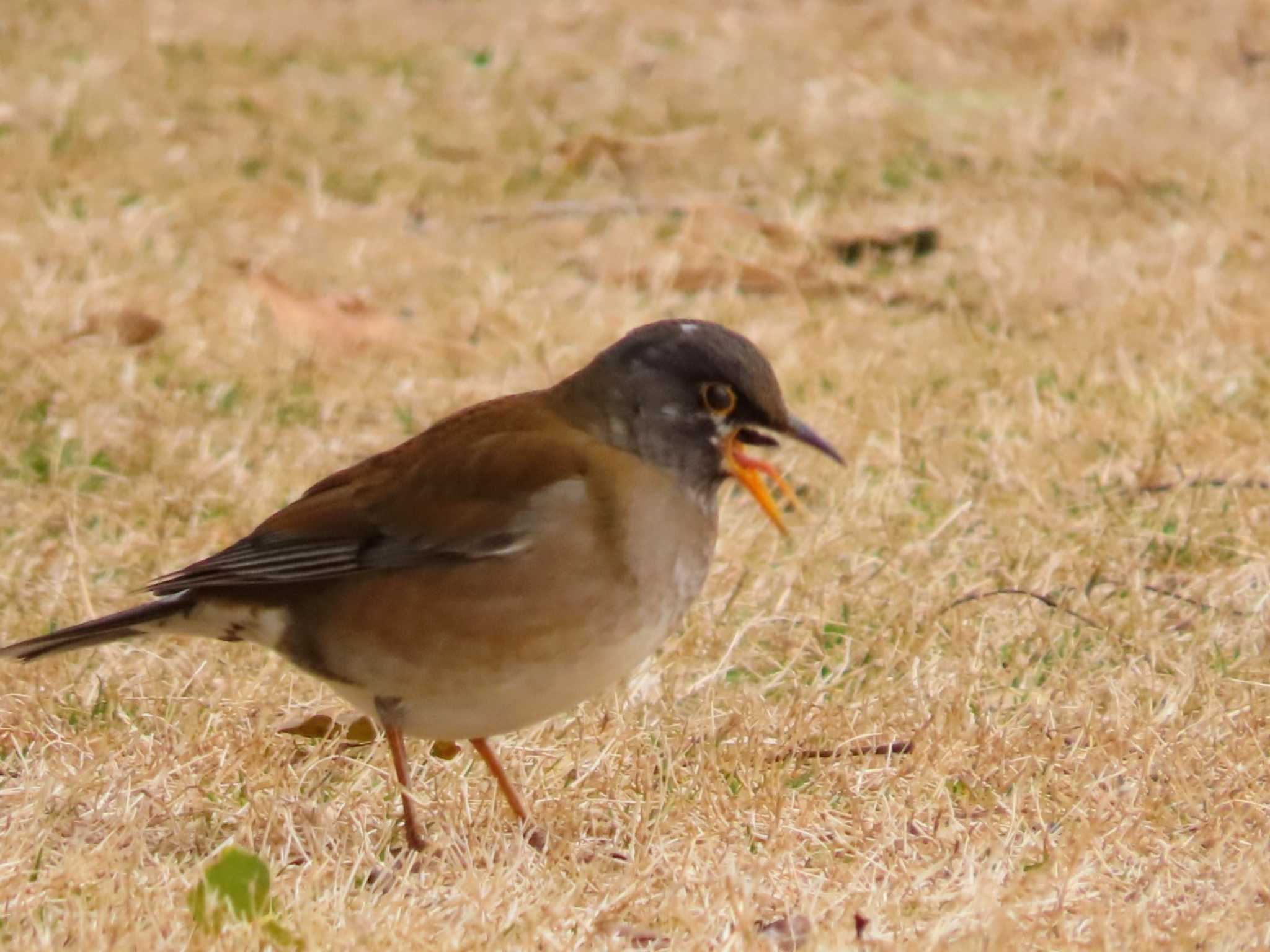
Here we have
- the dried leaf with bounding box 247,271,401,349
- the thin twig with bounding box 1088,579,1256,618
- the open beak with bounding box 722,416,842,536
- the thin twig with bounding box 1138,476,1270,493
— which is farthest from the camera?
the dried leaf with bounding box 247,271,401,349

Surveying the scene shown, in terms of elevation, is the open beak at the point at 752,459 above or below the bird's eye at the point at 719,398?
below

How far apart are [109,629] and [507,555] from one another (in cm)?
84

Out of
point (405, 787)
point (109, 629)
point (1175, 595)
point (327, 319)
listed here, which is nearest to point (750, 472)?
point (405, 787)

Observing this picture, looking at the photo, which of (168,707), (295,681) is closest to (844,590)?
A: (295,681)

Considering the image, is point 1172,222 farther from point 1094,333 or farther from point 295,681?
point 295,681

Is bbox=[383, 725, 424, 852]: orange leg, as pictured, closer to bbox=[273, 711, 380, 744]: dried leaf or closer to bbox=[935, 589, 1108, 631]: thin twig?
bbox=[273, 711, 380, 744]: dried leaf

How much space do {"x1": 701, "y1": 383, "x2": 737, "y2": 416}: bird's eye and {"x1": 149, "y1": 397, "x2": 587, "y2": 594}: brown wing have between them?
248 mm

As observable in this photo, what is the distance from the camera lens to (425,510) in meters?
4.17

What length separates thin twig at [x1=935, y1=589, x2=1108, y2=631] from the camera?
5.23m

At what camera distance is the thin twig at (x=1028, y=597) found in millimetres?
5227

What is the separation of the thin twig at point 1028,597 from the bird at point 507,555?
3.83ft

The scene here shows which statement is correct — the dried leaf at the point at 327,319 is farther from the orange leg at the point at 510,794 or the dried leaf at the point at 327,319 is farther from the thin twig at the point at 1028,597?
the orange leg at the point at 510,794

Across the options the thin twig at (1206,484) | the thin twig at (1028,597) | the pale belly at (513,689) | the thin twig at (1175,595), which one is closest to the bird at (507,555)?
the pale belly at (513,689)

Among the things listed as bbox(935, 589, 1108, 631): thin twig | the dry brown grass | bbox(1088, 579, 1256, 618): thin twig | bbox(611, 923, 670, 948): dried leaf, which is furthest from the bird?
bbox(1088, 579, 1256, 618): thin twig
